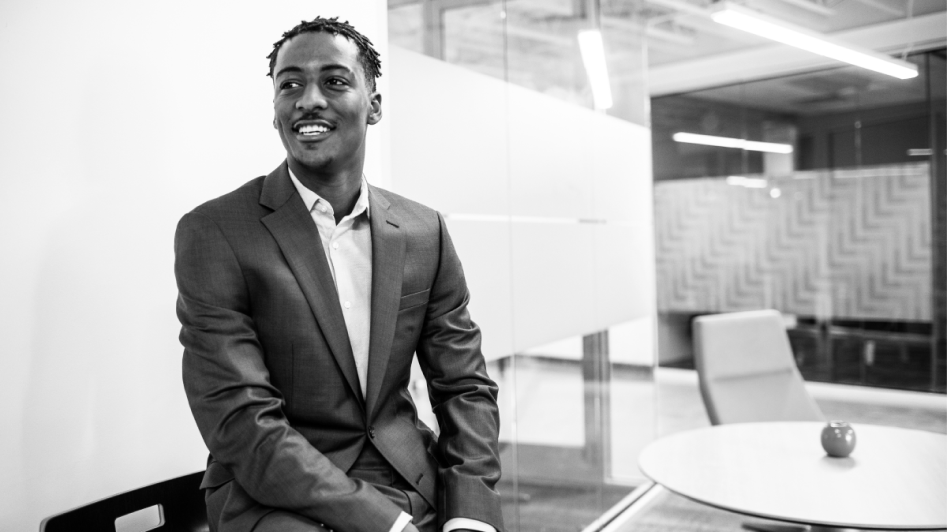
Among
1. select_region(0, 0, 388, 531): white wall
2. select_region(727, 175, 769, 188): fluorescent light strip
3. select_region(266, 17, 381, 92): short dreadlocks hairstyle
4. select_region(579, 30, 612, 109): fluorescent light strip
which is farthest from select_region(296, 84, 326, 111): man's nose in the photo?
select_region(727, 175, 769, 188): fluorescent light strip

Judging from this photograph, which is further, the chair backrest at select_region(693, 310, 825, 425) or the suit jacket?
the chair backrest at select_region(693, 310, 825, 425)

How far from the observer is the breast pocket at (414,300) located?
1.53 meters

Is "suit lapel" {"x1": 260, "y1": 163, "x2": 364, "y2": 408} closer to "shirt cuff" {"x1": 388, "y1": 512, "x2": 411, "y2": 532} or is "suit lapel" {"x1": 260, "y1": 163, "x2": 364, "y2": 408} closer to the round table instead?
"shirt cuff" {"x1": 388, "y1": 512, "x2": 411, "y2": 532}

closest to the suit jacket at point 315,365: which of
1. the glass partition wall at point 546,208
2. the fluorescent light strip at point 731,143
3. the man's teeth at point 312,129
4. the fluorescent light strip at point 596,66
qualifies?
the man's teeth at point 312,129

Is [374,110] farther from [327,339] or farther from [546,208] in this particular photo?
[546,208]

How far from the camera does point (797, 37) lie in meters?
3.35

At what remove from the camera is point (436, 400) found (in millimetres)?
1634

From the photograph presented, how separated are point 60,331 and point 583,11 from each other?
2.96 m

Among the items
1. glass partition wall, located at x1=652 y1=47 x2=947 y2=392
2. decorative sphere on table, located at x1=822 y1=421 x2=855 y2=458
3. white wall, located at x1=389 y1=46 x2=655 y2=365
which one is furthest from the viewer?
glass partition wall, located at x1=652 y1=47 x2=947 y2=392

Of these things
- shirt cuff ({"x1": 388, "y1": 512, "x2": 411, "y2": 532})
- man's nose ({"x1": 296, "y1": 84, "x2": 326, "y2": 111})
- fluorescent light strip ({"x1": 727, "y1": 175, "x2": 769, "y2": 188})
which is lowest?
shirt cuff ({"x1": 388, "y1": 512, "x2": 411, "y2": 532})

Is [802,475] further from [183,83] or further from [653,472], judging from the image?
[183,83]

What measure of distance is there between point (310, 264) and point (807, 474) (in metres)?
1.63

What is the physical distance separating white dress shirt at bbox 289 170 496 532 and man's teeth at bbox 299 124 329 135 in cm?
12

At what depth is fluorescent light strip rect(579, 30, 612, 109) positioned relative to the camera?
378cm
